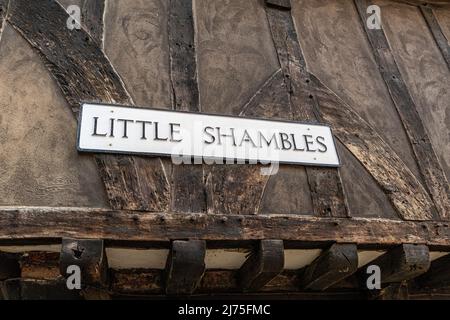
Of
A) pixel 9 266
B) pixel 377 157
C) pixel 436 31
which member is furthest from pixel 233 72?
pixel 436 31

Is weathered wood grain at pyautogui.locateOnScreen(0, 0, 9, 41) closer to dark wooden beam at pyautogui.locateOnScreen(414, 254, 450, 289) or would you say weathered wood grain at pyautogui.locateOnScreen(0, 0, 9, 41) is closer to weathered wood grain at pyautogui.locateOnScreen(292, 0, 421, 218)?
weathered wood grain at pyautogui.locateOnScreen(292, 0, 421, 218)

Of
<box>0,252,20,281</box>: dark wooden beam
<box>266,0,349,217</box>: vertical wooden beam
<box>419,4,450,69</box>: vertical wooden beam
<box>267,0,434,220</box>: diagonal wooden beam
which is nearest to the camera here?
<box>0,252,20,281</box>: dark wooden beam

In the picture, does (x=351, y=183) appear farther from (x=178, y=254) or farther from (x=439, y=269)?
(x=178, y=254)

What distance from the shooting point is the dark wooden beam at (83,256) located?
6.89 feet

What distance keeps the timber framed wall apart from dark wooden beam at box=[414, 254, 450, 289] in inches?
0.6

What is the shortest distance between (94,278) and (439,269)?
6.99 ft

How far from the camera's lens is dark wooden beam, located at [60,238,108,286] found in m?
2.10

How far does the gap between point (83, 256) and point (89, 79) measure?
102 centimetres

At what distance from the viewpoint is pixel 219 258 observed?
8.63 feet

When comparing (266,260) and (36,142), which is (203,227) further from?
(36,142)

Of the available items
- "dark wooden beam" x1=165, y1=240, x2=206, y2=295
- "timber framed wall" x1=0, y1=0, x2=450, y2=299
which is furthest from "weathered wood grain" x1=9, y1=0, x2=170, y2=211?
"dark wooden beam" x1=165, y1=240, x2=206, y2=295

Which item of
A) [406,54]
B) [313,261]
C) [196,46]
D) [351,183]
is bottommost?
[313,261]

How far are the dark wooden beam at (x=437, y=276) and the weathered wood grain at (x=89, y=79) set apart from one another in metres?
1.81
